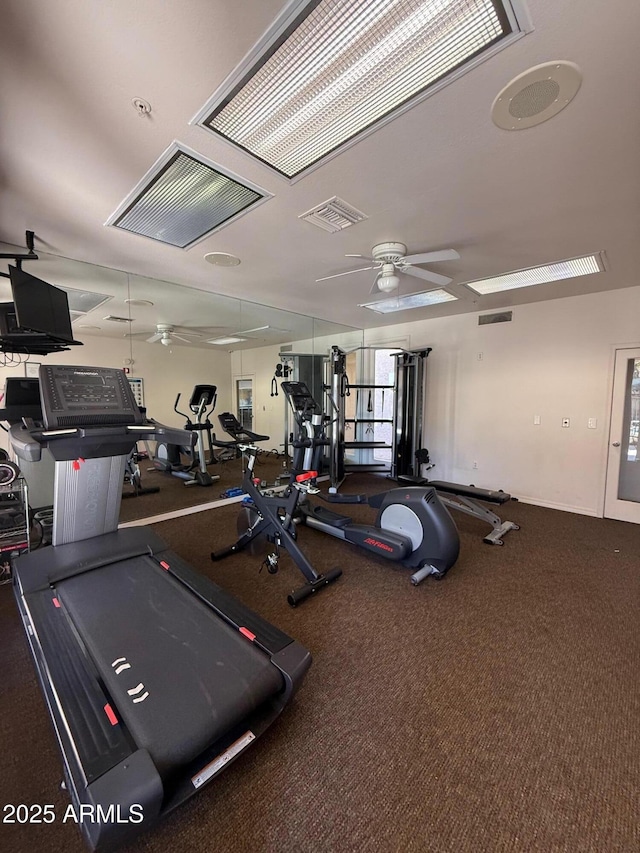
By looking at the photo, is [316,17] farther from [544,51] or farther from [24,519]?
[24,519]

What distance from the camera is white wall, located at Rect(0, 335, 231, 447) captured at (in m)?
3.68

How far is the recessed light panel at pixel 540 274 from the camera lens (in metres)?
3.33

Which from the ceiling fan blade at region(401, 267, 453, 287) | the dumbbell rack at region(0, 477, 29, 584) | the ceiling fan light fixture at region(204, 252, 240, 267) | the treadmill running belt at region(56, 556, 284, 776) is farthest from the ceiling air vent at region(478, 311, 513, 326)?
the dumbbell rack at region(0, 477, 29, 584)

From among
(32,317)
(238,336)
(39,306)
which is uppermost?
(238,336)

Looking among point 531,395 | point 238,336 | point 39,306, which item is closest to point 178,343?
point 238,336

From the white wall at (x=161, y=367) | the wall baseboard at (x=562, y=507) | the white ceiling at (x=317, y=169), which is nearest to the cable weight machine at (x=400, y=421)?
the wall baseboard at (x=562, y=507)

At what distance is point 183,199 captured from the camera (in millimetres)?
2299

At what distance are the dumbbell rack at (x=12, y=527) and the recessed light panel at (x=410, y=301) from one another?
4.42 meters

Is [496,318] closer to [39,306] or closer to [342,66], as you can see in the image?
[342,66]

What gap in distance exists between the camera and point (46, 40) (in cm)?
128

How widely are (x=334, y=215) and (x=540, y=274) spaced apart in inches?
102

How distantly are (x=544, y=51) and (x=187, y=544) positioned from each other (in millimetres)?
4037

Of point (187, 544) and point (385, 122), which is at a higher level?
point (385, 122)

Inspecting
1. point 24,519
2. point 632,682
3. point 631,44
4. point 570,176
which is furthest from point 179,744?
point 570,176
